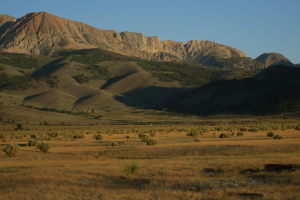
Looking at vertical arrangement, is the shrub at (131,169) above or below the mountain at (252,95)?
below

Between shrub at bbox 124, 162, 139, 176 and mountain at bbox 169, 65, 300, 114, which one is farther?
mountain at bbox 169, 65, 300, 114

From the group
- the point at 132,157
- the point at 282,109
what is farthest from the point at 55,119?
the point at 132,157

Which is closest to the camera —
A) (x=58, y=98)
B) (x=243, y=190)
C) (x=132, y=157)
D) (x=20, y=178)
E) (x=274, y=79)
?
(x=243, y=190)

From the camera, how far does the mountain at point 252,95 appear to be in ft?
461

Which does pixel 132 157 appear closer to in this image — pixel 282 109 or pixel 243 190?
pixel 243 190

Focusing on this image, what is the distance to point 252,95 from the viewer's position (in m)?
162

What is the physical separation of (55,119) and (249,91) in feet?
233

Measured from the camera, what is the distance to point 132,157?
3366 cm

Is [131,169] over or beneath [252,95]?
beneath

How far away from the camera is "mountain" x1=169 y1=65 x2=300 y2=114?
14062 centimetres

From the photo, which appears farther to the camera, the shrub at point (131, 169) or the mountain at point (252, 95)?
the mountain at point (252, 95)

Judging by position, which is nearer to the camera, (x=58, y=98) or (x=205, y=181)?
(x=205, y=181)

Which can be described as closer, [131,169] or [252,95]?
[131,169]

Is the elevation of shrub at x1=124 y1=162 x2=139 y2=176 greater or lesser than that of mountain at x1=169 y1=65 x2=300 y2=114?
lesser
